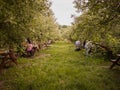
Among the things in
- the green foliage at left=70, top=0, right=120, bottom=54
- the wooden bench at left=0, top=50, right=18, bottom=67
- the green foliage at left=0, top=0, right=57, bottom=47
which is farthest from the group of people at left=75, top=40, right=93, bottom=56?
the green foliage at left=0, top=0, right=57, bottom=47

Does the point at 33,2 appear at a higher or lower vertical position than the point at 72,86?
higher

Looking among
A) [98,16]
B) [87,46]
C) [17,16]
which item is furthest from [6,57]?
[87,46]

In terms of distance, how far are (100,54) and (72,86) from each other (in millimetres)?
8666

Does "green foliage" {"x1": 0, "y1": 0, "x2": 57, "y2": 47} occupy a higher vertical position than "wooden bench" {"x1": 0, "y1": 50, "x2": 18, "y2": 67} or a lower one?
higher

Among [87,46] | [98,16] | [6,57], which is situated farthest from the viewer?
[87,46]

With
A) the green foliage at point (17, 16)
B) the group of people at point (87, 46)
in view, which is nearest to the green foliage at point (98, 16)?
the green foliage at point (17, 16)

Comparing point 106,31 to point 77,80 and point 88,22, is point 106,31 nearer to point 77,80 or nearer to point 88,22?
point 88,22

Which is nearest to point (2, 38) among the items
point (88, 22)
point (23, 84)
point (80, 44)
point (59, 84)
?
point (23, 84)

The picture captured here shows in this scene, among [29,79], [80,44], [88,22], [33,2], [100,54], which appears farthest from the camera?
[80,44]

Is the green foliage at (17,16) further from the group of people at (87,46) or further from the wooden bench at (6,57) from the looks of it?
the group of people at (87,46)

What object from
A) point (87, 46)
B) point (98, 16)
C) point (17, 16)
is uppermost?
point (17, 16)

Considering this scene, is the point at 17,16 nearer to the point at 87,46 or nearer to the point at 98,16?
the point at 98,16

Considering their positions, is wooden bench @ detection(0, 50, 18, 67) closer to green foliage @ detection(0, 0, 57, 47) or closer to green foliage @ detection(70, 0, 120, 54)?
green foliage @ detection(0, 0, 57, 47)

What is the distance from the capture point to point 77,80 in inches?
347
